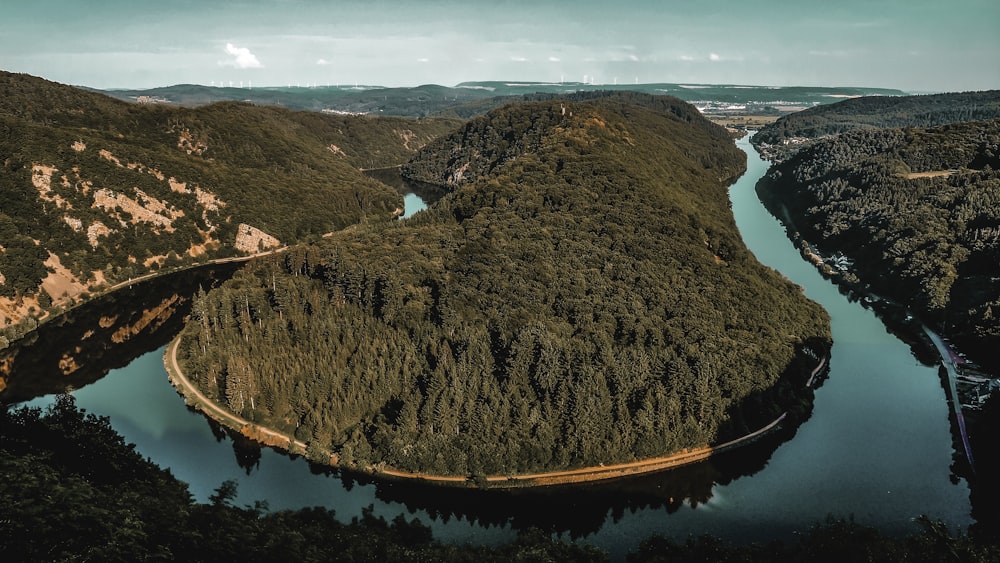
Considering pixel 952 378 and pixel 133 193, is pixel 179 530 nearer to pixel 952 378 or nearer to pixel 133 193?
pixel 952 378

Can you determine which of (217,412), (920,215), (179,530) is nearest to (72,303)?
(217,412)

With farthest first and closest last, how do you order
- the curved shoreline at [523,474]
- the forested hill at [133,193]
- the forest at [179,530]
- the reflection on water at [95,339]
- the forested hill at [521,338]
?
the forested hill at [133,193]
the reflection on water at [95,339]
the forested hill at [521,338]
the curved shoreline at [523,474]
the forest at [179,530]

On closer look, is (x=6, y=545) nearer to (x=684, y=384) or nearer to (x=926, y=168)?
(x=684, y=384)

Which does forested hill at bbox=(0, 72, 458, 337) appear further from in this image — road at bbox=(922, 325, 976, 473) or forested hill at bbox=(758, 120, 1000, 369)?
road at bbox=(922, 325, 976, 473)

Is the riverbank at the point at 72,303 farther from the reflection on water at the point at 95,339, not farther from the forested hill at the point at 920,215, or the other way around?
the forested hill at the point at 920,215

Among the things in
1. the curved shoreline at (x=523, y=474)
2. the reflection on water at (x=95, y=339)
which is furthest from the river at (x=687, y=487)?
the reflection on water at (x=95, y=339)

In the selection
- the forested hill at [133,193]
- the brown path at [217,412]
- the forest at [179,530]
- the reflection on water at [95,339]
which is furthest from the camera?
the forested hill at [133,193]
